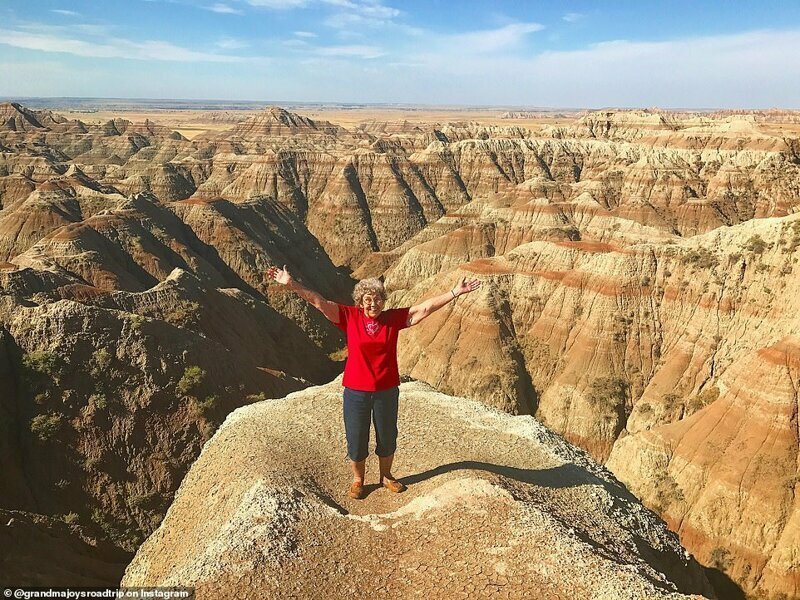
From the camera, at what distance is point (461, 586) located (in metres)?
6.92

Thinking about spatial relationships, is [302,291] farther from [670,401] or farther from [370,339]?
[670,401]

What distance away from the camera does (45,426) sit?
63.6 feet

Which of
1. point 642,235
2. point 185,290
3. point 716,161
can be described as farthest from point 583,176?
point 185,290

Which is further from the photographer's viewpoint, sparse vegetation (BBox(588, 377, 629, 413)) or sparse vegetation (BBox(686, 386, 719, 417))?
sparse vegetation (BBox(588, 377, 629, 413))

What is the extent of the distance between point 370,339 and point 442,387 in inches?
1301

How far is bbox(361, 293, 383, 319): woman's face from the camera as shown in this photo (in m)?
7.73

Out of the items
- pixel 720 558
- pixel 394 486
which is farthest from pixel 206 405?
pixel 720 558

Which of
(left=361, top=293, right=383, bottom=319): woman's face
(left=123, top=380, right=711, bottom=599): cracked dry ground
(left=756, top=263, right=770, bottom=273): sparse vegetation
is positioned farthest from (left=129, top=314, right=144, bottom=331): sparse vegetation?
(left=756, top=263, right=770, bottom=273): sparse vegetation

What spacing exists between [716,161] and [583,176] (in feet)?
75.6

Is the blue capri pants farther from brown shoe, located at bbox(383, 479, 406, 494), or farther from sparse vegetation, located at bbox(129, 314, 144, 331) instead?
sparse vegetation, located at bbox(129, 314, 144, 331)

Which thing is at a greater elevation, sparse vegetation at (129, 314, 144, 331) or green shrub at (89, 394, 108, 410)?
sparse vegetation at (129, 314, 144, 331)

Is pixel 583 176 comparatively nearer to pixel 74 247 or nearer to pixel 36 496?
pixel 74 247

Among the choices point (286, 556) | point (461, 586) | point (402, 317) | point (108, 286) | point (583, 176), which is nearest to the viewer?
point (461, 586)

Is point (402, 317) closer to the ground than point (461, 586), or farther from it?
farther from it
